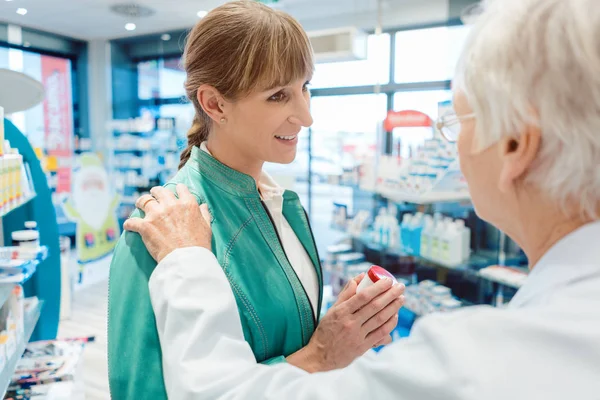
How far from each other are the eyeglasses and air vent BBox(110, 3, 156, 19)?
620 centimetres

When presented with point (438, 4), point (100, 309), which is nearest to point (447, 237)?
point (438, 4)

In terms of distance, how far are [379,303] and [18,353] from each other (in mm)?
2158

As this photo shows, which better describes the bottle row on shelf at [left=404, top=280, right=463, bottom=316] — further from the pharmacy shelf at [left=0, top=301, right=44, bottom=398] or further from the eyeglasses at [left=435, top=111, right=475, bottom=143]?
the eyeglasses at [left=435, top=111, right=475, bottom=143]

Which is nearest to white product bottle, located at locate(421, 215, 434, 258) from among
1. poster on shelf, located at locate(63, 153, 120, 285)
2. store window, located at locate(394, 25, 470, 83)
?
store window, located at locate(394, 25, 470, 83)

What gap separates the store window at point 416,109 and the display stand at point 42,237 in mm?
2945

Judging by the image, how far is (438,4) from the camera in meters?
4.45

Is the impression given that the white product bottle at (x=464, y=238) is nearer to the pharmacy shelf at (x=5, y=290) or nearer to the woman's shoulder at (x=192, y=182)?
the woman's shoulder at (x=192, y=182)

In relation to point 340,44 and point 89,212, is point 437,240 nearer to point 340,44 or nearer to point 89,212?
point 340,44

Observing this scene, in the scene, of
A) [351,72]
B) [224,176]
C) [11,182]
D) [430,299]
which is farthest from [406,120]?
[224,176]

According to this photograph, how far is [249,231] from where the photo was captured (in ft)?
4.22

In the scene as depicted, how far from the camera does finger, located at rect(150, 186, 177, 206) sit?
3.87 feet

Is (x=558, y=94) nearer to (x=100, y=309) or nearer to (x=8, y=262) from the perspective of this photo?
(x=8, y=262)

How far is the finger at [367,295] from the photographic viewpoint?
1.27m

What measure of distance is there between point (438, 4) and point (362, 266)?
8.50 feet
